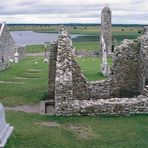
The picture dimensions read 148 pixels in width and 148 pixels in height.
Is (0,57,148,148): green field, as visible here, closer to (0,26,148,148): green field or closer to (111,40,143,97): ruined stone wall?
(0,26,148,148): green field

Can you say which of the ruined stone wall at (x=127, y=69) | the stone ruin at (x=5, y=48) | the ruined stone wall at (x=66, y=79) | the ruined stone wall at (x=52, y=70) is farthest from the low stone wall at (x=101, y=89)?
the stone ruin at (x=5, y=48)

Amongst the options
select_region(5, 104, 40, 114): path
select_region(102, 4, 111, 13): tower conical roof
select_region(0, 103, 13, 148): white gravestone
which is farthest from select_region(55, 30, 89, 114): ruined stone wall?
select_region(102, 4, 111, 13): tower conical roof

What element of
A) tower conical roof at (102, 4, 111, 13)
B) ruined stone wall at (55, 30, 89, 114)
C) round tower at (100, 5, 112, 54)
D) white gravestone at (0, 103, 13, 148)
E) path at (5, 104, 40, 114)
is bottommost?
path at (5, 104, 40, 114)

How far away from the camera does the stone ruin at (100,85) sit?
57.0ft

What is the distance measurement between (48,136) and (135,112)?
14.6 feet

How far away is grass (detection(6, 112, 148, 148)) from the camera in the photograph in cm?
1375

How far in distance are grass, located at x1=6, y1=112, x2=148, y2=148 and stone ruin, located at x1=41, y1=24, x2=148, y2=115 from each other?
0.45 meters

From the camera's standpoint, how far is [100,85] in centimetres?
2245

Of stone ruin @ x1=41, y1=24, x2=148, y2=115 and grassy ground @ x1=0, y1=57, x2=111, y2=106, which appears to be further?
grassy ground @ x1=0, y1=57, x2=111, y2=106

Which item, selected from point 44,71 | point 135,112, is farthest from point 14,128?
point 44,71

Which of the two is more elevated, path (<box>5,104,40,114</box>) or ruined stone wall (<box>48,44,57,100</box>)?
ruined stone wall (<box>48,44,57,100</box>)

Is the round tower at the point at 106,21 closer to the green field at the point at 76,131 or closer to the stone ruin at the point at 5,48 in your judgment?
the stone ruin at the point at 5,48

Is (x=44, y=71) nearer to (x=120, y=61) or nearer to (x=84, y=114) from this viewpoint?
(x=120, y=61)

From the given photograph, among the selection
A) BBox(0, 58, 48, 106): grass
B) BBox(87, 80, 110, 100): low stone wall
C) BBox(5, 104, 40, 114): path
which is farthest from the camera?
BBox(87, 80, 110, 100): low stone wall
